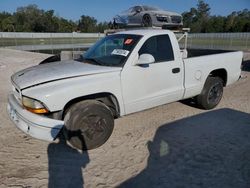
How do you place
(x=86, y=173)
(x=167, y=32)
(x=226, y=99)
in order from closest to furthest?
(x=86, y=173) < (x=167, y=32) < (x=226, y=99)

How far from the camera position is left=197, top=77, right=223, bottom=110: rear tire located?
5551 mm

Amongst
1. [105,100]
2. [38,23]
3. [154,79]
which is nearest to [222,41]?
[154,79]

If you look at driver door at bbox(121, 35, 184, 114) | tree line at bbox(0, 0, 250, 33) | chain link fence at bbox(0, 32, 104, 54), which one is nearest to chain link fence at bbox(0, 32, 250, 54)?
chain link fence at bbox(0, 32, 104, 54)

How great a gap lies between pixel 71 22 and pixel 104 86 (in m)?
84.0

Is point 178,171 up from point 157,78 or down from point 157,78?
down

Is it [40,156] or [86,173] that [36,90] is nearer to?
[40,156]

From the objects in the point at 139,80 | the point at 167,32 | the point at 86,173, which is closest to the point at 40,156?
the point at 86,173

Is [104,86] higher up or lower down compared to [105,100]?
higher up

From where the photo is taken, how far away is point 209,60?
5.47 m

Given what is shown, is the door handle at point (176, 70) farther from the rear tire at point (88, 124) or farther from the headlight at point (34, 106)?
the headlight at point (34, 106)

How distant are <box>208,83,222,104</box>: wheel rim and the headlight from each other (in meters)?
3.66

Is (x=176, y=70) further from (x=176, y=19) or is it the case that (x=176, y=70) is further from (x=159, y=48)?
(x=176, y=19)

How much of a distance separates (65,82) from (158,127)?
2027 mm

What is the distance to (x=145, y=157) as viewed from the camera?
3.73m
